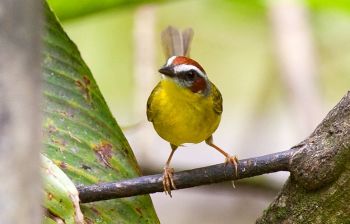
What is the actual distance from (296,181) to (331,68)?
3115 mm

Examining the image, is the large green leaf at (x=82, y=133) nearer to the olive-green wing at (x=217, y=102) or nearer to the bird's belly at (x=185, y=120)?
the bird's belly at (x=185, y=120)

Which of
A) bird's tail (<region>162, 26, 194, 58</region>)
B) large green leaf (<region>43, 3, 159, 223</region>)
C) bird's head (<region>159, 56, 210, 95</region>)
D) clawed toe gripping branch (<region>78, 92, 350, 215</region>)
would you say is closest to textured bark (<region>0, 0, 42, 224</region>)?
clawed toe gripping branch (<region>78, 92, 350, 215</region>)

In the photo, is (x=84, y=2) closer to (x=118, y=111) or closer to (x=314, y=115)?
(x=314, y=115)

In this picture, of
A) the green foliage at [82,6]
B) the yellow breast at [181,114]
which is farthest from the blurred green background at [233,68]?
the yellow breast at [181,114]

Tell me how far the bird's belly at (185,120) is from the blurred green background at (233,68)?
0.31 m

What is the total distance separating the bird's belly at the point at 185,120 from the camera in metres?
2.16

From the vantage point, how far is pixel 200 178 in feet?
4.32

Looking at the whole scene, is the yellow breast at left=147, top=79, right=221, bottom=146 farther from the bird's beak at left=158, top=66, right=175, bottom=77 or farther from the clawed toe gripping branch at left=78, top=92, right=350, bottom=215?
the clawed toe gripping branch at left=78, top=92, right=350, bottom=215

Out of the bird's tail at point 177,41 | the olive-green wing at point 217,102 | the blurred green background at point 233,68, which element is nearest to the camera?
the olive-green wing at point 217,102

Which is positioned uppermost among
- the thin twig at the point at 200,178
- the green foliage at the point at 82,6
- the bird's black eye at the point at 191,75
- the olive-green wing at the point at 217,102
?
the green foliage at the point at 82,6

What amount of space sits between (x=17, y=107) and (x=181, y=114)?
1.85 metres

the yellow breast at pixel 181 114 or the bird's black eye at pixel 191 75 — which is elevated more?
the bird's black eye at pixel 191 75

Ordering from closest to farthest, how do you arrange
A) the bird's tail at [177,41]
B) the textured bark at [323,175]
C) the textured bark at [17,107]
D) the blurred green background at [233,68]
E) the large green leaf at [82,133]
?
the textured bark at [17,107]
the textured bark at [323,175]
the large green leaf at [82,133]
the bird's tail at [177,41]
the blurred green background at [233,68]

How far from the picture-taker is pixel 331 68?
167 inches
